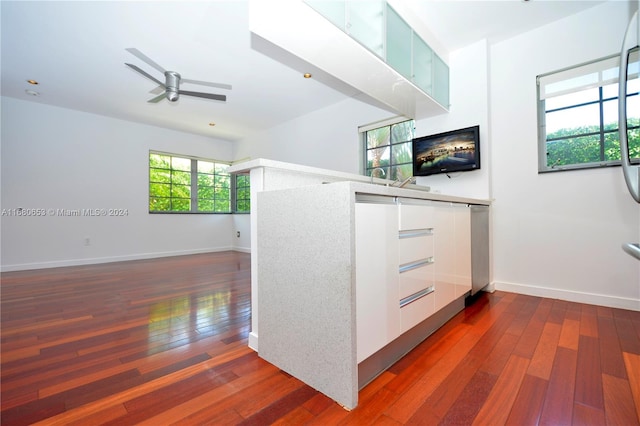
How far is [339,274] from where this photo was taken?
1.19 metres

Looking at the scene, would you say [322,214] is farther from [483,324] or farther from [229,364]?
[483,324]

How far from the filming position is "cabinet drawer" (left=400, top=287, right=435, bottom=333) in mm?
1505

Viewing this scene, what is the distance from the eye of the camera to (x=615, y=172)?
2.36 metres

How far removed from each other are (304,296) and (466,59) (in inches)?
125

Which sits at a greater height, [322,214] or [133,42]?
[133,42]

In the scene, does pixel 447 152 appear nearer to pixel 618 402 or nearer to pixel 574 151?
pixel 574 151

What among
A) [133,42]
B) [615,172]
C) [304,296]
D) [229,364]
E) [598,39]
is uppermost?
[133,42]

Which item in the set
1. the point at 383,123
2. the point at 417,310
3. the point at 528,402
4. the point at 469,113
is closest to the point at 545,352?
the point at 528,402

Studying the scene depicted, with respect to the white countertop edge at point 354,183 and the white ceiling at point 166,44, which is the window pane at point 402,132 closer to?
the white ceiling at point 166,44

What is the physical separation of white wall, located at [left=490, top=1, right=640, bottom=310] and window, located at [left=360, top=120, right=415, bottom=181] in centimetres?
109

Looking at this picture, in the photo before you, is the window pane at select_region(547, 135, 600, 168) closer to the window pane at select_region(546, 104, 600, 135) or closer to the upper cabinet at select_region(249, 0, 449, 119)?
the window pane at select_region(546, 104, 600, 135)

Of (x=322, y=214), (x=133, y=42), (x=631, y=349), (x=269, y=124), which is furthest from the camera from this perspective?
(x=269, y=124)

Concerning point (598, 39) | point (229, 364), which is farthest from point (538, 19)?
point (229, 364)

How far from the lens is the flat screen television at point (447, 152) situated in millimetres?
2922
